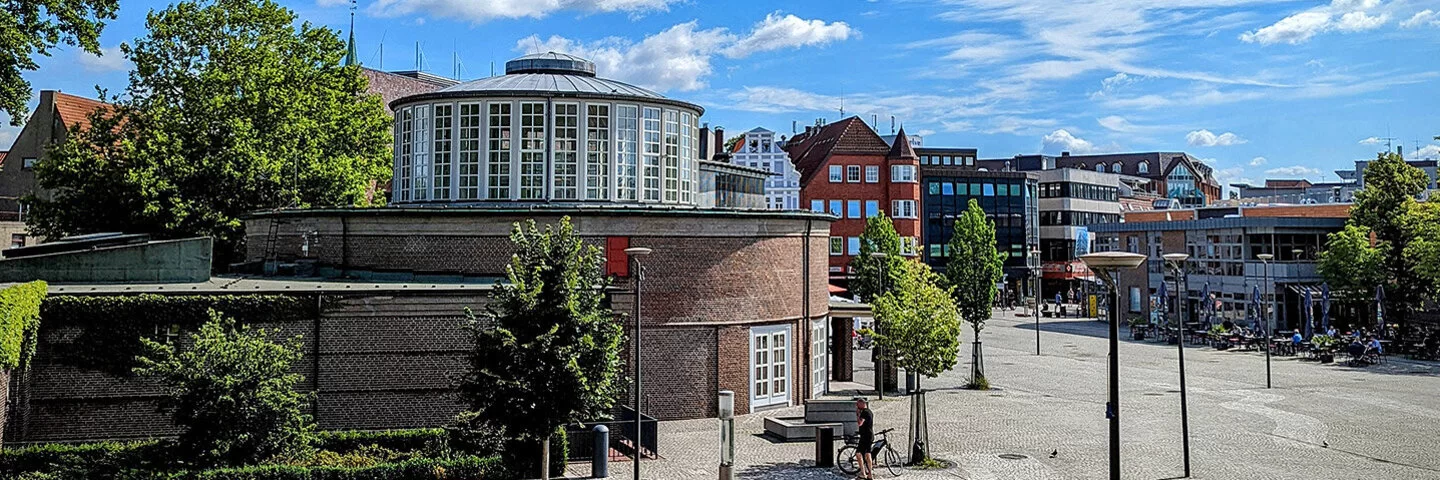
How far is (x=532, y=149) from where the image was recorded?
2961 cm

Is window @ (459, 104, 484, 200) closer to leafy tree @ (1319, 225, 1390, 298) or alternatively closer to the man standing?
the man standing

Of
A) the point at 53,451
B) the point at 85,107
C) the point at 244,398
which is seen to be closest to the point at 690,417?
the point at 244,398

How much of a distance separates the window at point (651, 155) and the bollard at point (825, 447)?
11.6 m

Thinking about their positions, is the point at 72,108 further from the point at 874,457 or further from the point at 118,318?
the point at 874,457

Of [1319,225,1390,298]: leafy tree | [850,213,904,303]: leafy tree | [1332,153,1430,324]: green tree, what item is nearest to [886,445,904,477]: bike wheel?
[850,213,904,303]: leafy tree

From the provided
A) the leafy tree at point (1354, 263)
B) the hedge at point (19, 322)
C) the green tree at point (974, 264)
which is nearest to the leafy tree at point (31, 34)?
the hedge at point (19, 322)

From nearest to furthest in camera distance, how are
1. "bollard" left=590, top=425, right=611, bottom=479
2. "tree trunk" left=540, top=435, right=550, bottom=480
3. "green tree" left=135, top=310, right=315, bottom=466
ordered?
"green tree" left=135, top=310, right=315, bottom=466 → "tree trunk" left=540, top=435, right=550, bottom=480 → "bollard" left=590, top=425, right=611, bottom=479

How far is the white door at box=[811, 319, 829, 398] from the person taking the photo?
97.5ft

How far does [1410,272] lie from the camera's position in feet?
154

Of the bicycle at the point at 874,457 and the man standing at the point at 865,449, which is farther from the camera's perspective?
the bicycle at the point at 874,457

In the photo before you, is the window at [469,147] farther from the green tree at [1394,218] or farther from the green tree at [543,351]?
the green tree at [1394,218]

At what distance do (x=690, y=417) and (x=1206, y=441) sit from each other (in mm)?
11969

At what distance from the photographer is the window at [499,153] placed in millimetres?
29531

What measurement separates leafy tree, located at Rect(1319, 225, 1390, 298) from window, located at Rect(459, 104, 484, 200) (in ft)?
130
